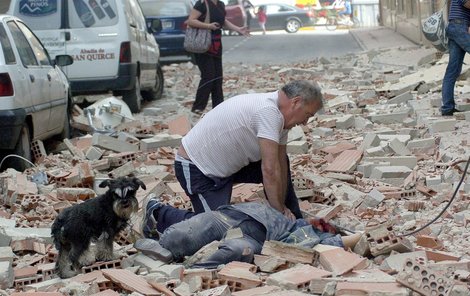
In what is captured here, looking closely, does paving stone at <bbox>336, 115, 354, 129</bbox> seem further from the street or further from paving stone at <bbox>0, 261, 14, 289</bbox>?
the street

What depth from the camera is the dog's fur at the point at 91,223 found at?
23.9 ft

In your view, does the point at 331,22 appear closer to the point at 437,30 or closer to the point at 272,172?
the point at 437,30

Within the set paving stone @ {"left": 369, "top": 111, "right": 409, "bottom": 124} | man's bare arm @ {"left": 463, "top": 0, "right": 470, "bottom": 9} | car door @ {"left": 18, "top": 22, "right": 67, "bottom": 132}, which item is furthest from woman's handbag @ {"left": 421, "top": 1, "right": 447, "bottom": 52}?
car door @ {"left": 18, "top": 22, "right": 67, "bottom": 132}

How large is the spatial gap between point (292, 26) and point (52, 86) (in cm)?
4192

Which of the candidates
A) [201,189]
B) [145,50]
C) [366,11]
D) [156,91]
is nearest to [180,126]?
[145,50]

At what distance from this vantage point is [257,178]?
8344 millimetres

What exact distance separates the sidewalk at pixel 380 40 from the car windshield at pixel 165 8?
19.0 feet

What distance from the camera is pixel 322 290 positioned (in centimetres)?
657


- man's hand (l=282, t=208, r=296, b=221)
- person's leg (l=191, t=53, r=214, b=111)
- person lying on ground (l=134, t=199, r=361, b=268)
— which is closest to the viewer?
person lying on ground (l=134, t=199, r=361, b=268)

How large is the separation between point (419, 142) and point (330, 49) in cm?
2221

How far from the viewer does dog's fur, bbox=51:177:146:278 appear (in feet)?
23.9

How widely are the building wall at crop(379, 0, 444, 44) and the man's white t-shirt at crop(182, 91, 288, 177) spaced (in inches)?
654

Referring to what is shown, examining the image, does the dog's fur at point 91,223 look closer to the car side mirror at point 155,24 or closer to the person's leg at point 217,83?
the person's leg at point 217,83

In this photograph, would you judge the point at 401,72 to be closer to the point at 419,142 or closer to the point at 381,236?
the point at 419,142
